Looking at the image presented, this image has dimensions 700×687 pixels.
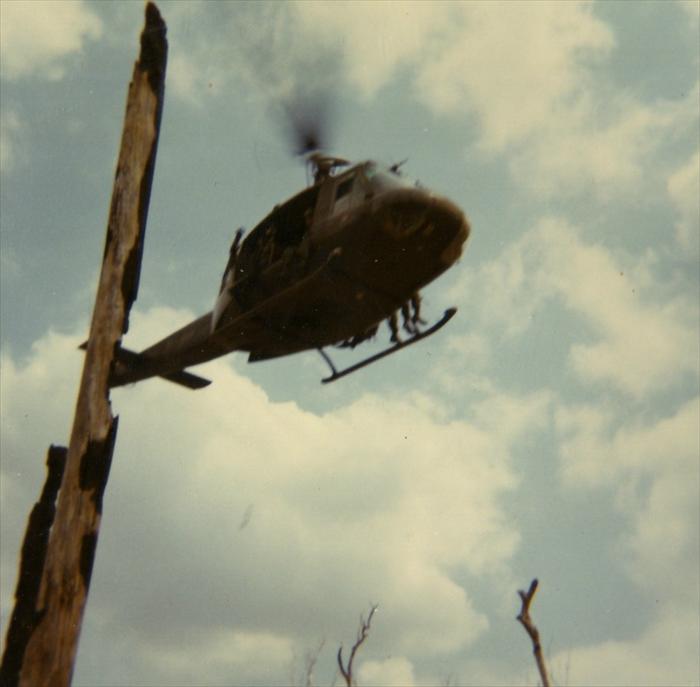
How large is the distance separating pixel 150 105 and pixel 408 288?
13.7ft

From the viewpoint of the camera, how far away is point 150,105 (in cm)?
490

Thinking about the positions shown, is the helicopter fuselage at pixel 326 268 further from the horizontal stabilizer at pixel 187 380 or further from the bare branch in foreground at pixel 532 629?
the bare branch in foreground at pixel 532 629

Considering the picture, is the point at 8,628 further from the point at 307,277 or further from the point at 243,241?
the point at 243,241

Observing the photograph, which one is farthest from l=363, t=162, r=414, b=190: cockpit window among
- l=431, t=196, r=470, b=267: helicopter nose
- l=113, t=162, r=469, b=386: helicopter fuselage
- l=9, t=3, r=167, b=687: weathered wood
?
l=9, t=3, r=167, b=687: weathered wood

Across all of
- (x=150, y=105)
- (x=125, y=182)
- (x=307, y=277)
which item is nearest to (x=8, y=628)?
(x=125, y=182)

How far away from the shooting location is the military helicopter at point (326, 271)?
7711mm

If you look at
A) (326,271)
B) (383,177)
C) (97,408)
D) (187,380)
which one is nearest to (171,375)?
(187,380)

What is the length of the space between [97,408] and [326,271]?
406 centimetres

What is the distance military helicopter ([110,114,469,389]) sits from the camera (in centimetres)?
771

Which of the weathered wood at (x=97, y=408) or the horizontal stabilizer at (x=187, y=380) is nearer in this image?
the weathered wood at (x=97, y=408)

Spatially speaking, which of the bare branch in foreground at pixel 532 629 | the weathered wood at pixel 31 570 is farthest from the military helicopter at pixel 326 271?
the bare branch in foreground at pixel 532 629

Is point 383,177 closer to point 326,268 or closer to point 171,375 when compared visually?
point 326,268

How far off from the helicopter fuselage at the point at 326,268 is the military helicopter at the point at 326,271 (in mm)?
13

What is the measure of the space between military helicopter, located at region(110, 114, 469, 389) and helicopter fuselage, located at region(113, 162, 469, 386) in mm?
13
